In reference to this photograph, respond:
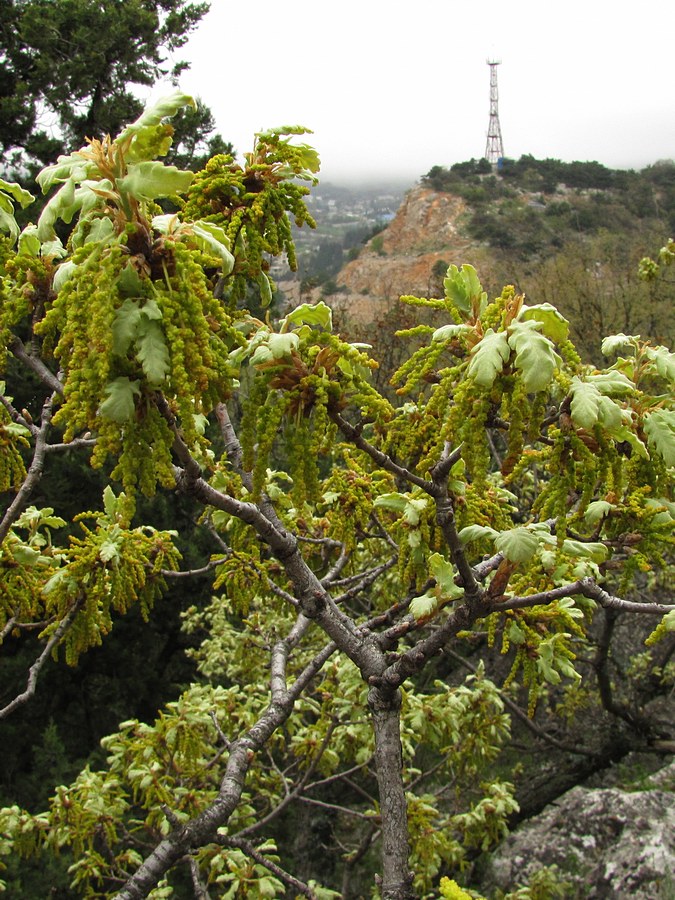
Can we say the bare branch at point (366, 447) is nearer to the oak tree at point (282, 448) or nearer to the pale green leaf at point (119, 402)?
the oak tree at point (282, 448)

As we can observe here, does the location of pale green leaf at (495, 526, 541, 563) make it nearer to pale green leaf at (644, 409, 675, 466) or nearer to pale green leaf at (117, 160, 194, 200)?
pale green leaf at (644, 409, 675, 466)

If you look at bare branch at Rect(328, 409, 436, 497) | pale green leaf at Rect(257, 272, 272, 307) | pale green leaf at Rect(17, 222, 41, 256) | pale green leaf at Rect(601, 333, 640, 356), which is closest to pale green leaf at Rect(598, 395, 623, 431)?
bare branch at Rect(328, 409, 436, 497)

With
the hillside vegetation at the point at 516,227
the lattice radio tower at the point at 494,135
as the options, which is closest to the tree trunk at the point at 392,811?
the hillside vegetation at the point at 516,227

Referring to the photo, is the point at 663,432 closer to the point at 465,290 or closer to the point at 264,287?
the point at 465,290

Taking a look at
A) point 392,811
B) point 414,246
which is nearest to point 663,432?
point 392,811

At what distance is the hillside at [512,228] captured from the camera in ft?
71.4

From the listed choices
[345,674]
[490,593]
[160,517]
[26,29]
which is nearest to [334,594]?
[345,674]

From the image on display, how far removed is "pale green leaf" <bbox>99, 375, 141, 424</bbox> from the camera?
1.37 metres

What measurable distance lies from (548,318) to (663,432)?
0.54 m

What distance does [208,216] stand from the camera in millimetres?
2209

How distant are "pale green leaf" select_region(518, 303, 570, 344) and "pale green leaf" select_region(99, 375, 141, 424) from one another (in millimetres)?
948

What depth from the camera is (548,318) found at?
165cm

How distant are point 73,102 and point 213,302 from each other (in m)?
13.7

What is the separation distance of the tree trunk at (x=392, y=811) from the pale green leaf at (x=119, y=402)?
5.79 feet
